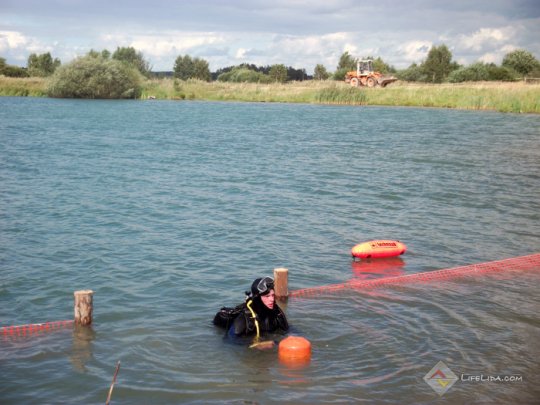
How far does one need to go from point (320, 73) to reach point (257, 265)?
10542 centimetres

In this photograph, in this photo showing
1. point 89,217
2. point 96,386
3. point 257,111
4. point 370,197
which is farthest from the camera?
point 257,111

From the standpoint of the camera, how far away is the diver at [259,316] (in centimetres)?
859

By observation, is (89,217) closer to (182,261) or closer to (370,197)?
(182,261)

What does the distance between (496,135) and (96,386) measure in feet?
104

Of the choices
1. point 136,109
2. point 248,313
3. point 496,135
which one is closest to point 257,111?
point 136,109

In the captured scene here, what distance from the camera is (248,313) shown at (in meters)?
8.77

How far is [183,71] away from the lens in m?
118

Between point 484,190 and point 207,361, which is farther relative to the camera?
point 484,190

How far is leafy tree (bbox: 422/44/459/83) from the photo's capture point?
90.2 m

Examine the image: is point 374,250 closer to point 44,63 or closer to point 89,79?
point 89,79

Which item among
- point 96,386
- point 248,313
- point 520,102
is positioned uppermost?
point 520,102

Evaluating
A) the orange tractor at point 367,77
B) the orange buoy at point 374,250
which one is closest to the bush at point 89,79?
the orange tractor at point 367,77

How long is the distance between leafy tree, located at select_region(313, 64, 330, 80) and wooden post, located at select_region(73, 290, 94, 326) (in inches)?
4246

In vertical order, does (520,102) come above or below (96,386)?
above
